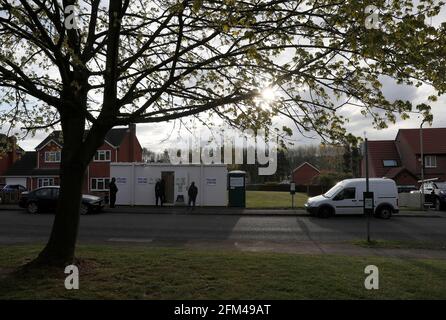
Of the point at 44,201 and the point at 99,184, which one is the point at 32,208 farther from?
the point at 99,184

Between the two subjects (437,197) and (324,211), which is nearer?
(324,211)

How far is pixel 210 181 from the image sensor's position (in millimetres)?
28281

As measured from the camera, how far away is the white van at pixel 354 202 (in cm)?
2270

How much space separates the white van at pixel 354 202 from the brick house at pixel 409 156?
97.1 ft

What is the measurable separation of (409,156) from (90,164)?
37.1 m

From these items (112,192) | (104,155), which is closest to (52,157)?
(104,155)

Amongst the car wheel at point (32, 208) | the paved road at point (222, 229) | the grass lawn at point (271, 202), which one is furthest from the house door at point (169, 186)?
the car wheel at point (32, 208)

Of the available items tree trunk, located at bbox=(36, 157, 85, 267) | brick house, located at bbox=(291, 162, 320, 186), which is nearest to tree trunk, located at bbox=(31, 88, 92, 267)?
tree trunk, located at bbox=(36, 157, 85, 267)

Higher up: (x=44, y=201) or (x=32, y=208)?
(x=44, y=201)

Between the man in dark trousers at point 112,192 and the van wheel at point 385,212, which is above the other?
the man in dark trousers at point 112,192

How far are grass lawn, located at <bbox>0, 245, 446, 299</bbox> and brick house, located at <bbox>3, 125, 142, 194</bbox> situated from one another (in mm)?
41817

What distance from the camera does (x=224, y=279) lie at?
23.3 feet

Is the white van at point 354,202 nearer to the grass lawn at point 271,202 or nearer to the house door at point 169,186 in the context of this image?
→ the grass lawn at point 271,202

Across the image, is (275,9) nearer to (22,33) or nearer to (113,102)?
(113,102)
